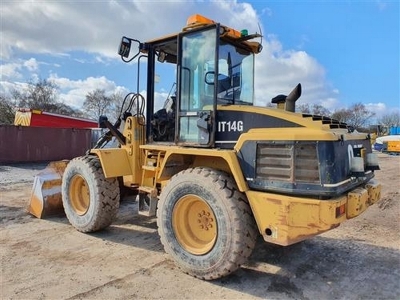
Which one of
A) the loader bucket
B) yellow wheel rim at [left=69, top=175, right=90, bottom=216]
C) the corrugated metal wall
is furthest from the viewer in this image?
the corrugated metal wall

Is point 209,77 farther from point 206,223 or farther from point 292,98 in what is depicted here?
point 206,223

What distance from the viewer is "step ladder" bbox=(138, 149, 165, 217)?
502 cm

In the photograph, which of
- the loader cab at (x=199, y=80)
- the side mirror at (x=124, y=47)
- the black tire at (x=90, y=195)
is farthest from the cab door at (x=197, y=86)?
the black tire at (x=90, y=195)

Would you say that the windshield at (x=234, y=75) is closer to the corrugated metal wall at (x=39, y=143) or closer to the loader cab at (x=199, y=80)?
the loader cab at (x=199, y=80)

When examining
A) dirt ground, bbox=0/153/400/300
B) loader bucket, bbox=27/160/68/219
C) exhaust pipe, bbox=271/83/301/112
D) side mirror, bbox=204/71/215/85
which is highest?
side mirror, bbox=204/71/215/85

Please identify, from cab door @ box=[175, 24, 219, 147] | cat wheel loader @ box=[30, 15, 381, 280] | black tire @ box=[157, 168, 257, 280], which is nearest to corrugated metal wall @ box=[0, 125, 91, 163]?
cat wheel loader @ box=[30, 15, 381, 280]

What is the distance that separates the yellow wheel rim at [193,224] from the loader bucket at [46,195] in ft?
11.0

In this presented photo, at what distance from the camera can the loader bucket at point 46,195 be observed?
6.60m

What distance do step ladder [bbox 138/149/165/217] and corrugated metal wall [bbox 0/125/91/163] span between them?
1203 centimetres

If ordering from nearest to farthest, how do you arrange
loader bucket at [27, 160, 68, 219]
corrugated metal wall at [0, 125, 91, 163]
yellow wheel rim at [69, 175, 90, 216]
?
yellow wheel rim at [69, 175, 90, 216] < loader bucket at [27, 160, 68, 219] < corrugated metal wall at [0, 125, 91, 163]

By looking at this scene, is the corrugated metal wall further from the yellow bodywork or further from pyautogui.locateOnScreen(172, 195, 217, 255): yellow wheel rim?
the yellow bodywork

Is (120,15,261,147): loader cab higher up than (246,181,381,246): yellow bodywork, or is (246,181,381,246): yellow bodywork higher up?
(120,15,261,147): loader cab

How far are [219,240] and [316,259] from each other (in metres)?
1.66

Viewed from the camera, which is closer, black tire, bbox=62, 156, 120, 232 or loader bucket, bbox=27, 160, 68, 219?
black tire, bbox=62, 156, 120, 232
